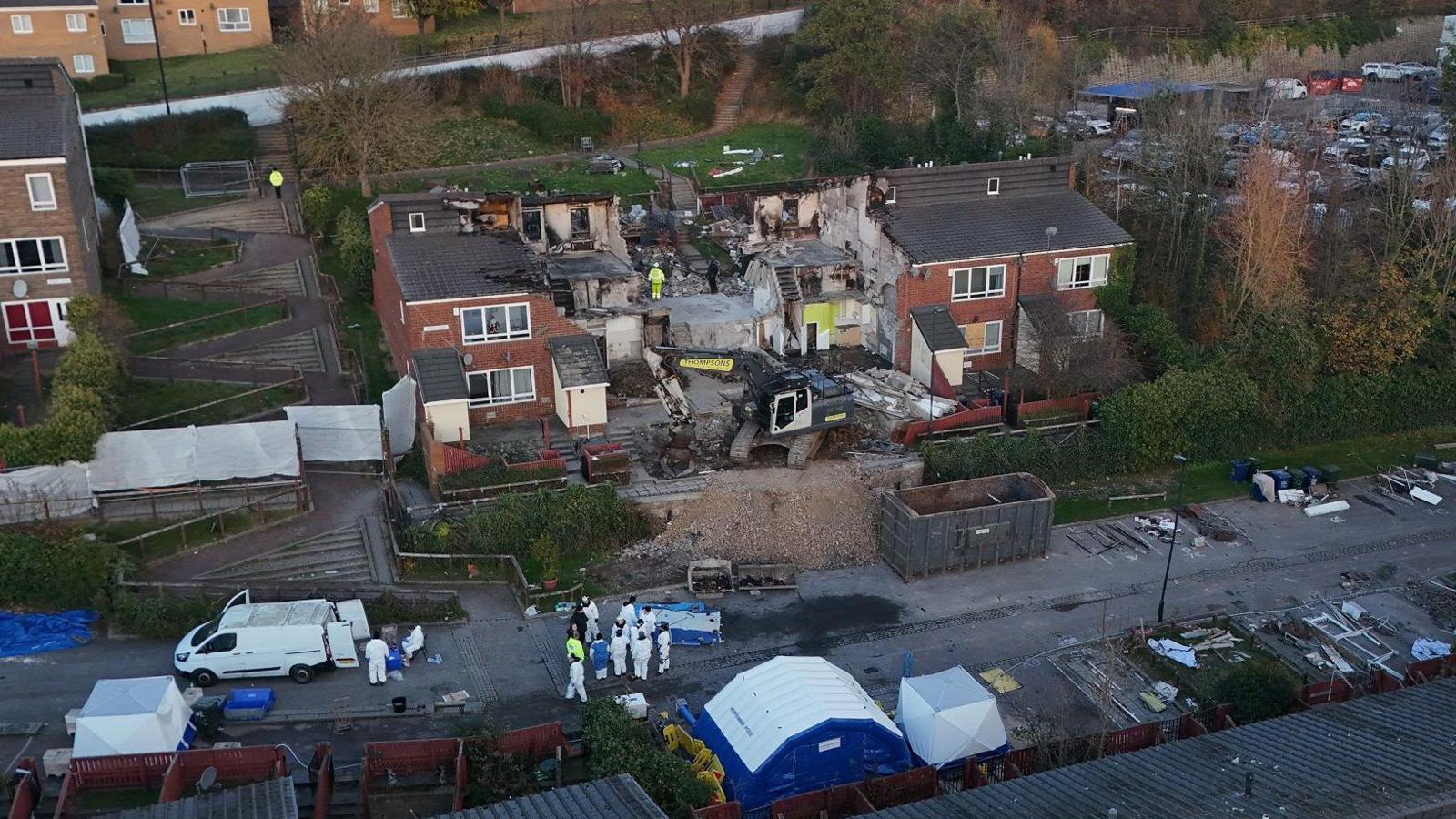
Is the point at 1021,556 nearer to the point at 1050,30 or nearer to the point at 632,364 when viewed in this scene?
the point at 632,364

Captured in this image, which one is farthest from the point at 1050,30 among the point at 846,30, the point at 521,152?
the point at 521,152

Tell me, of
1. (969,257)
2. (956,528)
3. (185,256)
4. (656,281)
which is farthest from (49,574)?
(969,257)

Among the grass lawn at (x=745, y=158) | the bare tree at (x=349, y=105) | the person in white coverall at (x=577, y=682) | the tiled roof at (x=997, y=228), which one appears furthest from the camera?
the grass lawn at (x=745, y=158)

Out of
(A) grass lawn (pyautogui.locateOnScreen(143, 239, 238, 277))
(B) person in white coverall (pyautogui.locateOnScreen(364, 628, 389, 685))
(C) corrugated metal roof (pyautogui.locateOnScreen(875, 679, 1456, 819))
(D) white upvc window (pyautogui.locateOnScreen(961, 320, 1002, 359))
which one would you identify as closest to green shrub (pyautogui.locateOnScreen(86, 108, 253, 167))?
(A) grass lawn (pyautogui.locateOnScreen(143, 239, 238, 277))

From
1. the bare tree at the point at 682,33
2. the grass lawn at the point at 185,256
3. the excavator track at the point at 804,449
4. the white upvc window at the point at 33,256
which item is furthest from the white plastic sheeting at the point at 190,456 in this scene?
the bare tree at the point at 682,33

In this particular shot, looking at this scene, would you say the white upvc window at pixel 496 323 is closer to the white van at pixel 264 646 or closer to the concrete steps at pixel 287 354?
the concrete steps at pixel 287 354

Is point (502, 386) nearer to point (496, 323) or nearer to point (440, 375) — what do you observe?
point (496, 323)
